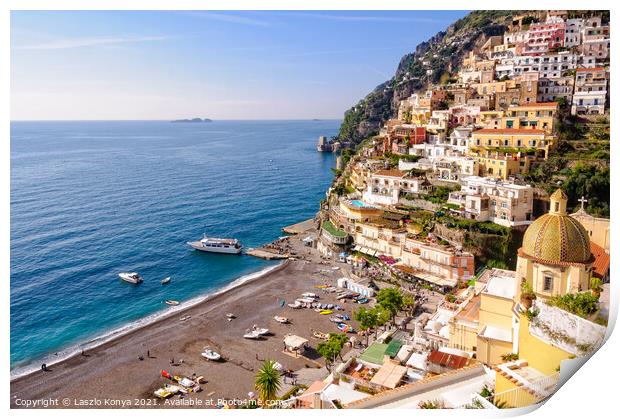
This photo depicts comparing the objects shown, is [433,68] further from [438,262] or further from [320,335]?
[320,335]

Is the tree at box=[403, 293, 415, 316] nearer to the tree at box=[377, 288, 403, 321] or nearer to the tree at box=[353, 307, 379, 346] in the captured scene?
the tree at box=[377, 288, 403, 321]

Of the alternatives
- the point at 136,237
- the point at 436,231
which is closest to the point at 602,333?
the point at 436,231

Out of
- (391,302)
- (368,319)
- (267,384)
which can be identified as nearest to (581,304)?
(267,384)

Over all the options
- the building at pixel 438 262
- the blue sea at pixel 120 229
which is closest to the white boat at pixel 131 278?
the blue sea at pixel 120 229

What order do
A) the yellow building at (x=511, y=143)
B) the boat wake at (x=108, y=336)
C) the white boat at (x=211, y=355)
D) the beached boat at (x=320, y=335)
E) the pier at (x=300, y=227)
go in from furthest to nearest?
the pier at (x=300, y=227) → the yellow building at (x=511, y=143) → the beached boat at (x=320, y=335) → the boat wake at (x=108, y=336) → the white boat at (x=211, y=355)

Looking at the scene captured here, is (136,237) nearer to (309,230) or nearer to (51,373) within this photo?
(309,230)

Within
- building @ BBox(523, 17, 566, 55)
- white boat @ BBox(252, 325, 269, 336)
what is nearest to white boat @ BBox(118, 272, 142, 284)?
white boat @ BBox(252, 325, 269, 336)

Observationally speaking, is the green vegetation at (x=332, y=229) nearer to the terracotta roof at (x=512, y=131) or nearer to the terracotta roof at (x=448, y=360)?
the terracotta roof at (x=512, y=131)
